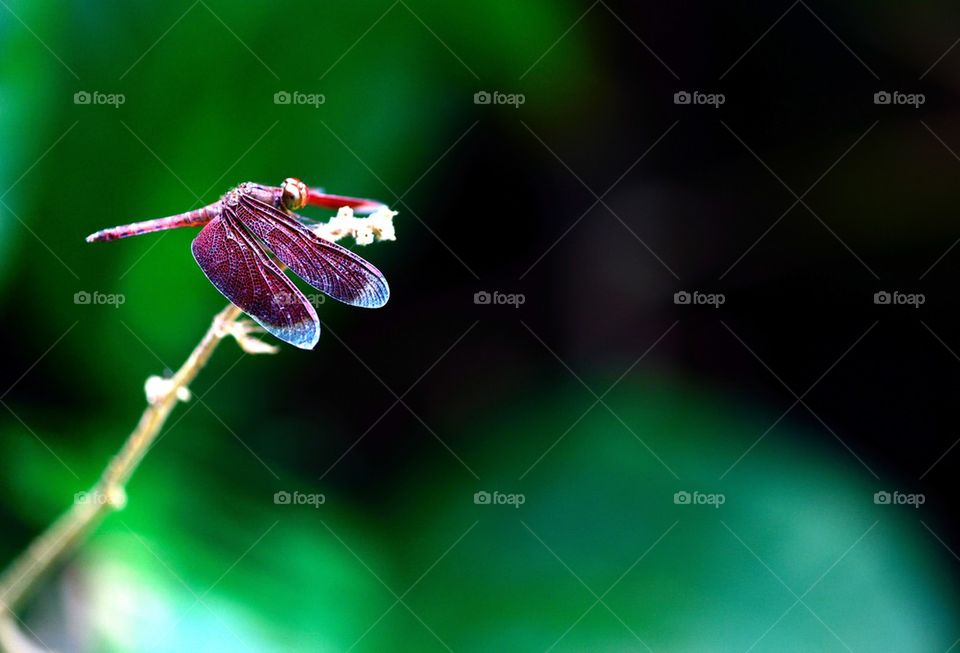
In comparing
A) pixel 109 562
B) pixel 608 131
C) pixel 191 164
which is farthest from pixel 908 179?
pixel 109 562

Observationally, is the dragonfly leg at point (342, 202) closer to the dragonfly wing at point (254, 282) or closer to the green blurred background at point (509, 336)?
the dragonfly wing at point (254, 282)

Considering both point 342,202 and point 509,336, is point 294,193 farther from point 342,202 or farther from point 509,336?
point 509,336

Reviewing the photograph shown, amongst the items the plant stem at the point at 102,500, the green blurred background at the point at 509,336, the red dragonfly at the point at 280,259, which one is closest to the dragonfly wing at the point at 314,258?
the red dragonfly at the point at 280,259

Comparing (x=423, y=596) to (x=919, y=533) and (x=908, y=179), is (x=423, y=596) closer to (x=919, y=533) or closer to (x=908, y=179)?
(x=919, y=533)

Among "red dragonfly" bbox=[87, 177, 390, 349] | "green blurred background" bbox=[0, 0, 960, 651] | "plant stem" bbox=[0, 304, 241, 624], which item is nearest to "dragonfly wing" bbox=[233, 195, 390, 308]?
"red dragonfly" bbox=[87, 177, 390, 349]

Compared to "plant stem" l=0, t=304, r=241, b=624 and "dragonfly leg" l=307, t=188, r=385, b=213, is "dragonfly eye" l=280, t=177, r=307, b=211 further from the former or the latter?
"plant stem" l=0, t=304, r=241, b=624

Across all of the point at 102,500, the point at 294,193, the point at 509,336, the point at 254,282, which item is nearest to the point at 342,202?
the point at 294,193
